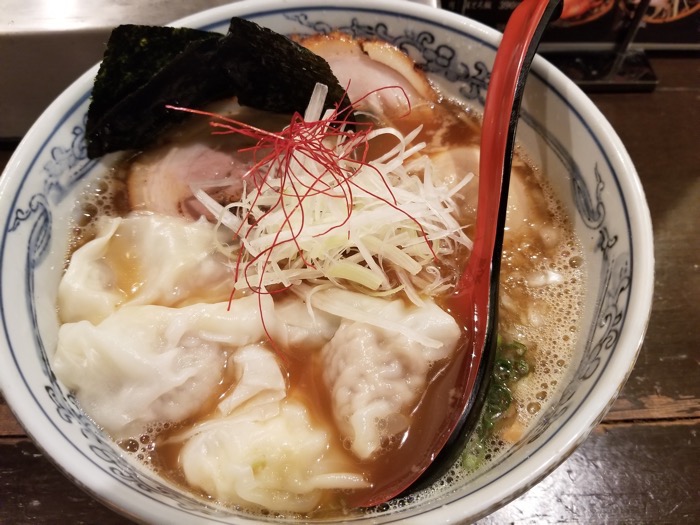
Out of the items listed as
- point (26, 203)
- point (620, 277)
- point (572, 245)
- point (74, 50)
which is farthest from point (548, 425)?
point (74, 50)

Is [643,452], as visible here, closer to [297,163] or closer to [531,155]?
[531,155]

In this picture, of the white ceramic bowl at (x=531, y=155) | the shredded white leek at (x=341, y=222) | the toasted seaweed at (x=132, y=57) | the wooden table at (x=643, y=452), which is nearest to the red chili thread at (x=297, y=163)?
the shredded white leek at (x=341, y=222)

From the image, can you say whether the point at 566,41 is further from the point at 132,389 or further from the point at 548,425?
the point at 132,389

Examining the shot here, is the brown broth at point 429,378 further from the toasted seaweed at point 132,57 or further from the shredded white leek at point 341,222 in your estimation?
the toasted seaweed at point 132,57

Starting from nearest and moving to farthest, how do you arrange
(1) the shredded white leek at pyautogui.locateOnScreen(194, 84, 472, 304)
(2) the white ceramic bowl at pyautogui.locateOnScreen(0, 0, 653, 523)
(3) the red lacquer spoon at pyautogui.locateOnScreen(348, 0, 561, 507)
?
1. (2) the white ceramic bowl at pyautogui.locateOnScreen(0, 0, 653, 523)
2. (3) the red lacquer spoon at pyautogui.locateOnScreen(348, 0, 561, 507)
3. (1) the shredded white leek at pyautogui.locateOnScreen(194, 84, 472, 304)

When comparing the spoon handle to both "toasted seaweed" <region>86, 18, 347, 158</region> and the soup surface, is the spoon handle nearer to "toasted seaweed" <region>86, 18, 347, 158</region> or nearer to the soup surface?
the soup surface

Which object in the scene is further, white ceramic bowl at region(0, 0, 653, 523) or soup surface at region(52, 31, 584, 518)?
soup surface at region(52, 31, 584, 518)

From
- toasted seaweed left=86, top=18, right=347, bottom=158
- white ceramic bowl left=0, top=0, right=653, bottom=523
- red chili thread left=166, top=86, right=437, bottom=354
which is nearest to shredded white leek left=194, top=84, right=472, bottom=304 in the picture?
red chili thread left=166, top=86, right=437, bottom=354
